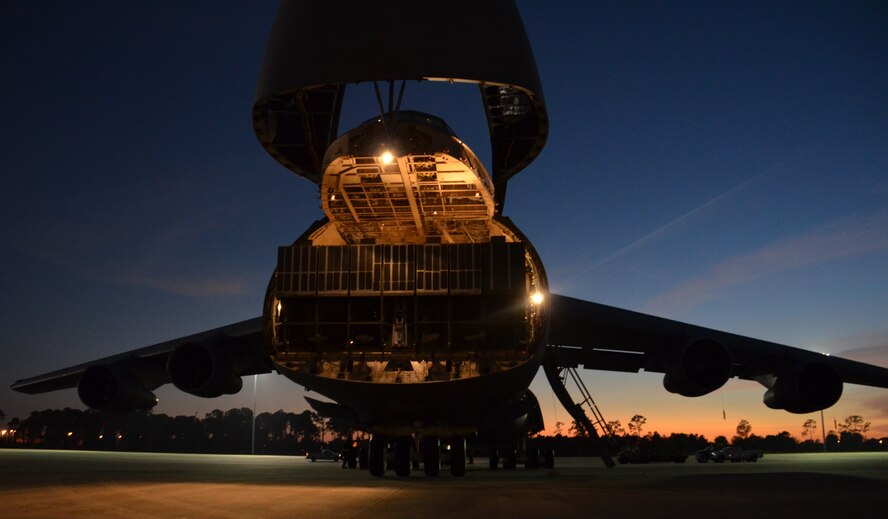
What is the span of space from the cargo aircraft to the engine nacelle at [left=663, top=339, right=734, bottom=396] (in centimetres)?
3

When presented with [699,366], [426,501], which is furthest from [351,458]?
[426,501]

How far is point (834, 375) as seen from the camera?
1518 centimetres

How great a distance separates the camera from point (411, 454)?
1538 cm

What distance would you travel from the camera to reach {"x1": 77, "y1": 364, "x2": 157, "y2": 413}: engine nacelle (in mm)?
16172

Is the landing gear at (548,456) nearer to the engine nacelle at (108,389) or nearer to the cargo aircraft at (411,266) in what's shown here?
the cargo aircraft at (411,266)

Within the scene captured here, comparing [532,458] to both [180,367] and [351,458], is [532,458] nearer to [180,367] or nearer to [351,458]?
[351,458]

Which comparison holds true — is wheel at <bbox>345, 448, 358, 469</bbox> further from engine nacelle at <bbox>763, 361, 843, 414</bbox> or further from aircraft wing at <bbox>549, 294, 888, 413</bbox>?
→ engine nacelle at <bbox>763, 361, 843, 414</bbox>

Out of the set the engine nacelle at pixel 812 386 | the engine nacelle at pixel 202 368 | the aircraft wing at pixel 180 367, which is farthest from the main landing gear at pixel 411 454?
the engine nacelle at pixel 812 386

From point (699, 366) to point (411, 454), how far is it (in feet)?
20.1

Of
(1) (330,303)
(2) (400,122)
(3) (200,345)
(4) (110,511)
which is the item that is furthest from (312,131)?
(4) (110,511)

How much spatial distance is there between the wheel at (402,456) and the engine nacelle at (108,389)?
6.18m

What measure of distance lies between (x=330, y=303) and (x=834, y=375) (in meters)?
10.4

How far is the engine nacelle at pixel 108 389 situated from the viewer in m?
16.2

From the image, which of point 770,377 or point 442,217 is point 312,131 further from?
point 770,377
